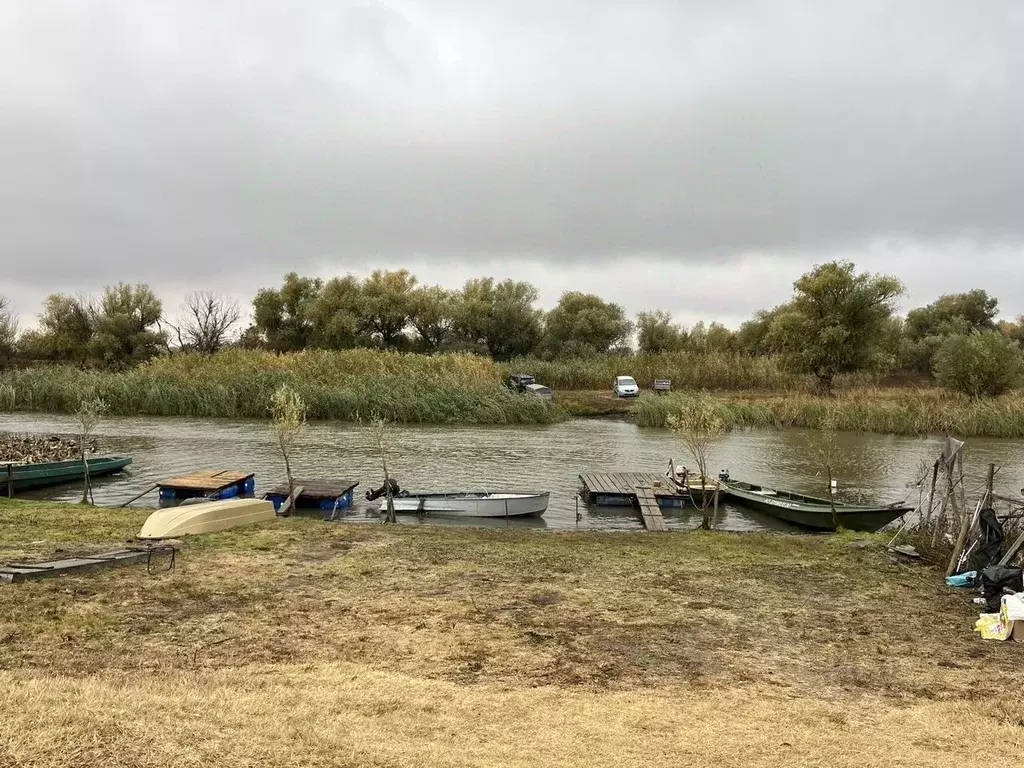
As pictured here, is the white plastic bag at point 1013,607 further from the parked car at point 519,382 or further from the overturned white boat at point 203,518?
the parked car at point 519,382

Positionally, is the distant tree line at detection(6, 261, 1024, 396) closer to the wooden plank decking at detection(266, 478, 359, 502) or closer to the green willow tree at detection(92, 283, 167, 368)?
the green willow tree at detection(92, 283, 167, 368)

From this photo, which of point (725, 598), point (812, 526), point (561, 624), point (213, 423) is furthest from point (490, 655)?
point (213, 423)

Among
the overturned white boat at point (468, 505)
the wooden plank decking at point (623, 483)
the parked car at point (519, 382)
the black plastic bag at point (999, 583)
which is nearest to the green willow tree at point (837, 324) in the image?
the parked car at point (519, 382)

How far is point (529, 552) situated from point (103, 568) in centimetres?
613

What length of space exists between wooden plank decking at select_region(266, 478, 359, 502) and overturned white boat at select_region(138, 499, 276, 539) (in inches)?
132

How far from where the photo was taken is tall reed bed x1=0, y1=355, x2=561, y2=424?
40531 mm

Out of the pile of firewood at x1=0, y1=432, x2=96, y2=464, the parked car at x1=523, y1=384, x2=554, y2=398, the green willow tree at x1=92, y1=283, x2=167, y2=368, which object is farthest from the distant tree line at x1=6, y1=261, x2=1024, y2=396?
the pile of firewood at x1=0, y1=432, x2=96, y2=464

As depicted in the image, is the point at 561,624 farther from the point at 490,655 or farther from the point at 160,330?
the point at 160,330

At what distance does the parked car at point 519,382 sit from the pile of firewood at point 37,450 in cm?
2509

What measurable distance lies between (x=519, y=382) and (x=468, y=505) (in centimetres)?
3126

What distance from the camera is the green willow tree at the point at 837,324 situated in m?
50.0

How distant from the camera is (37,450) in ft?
76.3

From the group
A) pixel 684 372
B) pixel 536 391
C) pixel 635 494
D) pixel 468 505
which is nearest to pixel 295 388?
pixel 536 391

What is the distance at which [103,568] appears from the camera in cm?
1016
